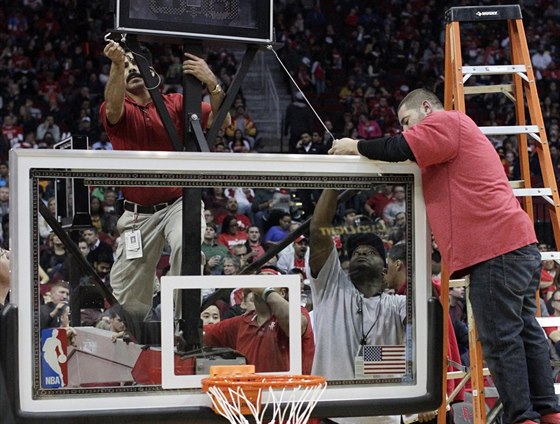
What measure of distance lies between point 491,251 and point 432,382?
72cm

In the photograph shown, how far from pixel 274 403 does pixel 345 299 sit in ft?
2.03

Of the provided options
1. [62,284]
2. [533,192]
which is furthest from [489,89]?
[62,284]

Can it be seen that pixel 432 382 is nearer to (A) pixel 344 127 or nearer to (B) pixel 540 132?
(B) pixel 540 132

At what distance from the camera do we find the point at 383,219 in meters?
5.00

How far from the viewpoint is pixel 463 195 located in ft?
16.5

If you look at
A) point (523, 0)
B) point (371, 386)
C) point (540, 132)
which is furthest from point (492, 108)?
point (371, 386)

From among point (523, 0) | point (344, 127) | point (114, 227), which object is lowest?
point (114, 227)

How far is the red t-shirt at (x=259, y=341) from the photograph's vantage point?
4.86 metres

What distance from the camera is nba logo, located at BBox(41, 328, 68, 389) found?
460 centimetres

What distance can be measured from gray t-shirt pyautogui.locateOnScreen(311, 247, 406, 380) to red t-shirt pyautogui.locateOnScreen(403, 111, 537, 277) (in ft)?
1.28

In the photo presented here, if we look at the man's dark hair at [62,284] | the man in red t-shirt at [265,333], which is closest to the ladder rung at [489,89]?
the man in red t-shirt at [265,333]

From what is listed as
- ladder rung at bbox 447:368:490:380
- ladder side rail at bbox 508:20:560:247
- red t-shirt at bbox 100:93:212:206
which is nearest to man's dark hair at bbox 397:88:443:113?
ladder side rail at bbox 508:20:560:247

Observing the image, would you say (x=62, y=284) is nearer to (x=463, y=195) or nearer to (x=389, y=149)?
(x=389, y=149)

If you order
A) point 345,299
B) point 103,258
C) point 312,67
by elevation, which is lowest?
point 345,299
